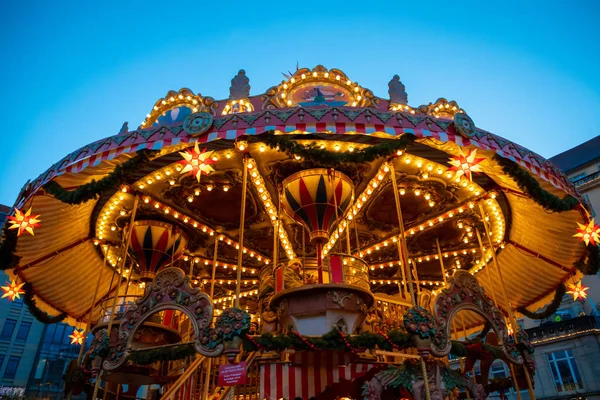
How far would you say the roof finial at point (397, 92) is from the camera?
1299 centimetres

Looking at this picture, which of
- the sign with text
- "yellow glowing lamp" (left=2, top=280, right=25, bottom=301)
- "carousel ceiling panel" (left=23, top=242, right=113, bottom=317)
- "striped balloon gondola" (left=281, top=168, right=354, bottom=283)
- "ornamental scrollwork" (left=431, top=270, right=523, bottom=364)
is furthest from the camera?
"carousel ceiling panel" (left=23, top=242, right=113, bottom=317)

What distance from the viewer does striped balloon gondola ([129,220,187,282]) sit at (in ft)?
40.3

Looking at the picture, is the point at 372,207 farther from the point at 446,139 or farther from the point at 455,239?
the point at 446,139

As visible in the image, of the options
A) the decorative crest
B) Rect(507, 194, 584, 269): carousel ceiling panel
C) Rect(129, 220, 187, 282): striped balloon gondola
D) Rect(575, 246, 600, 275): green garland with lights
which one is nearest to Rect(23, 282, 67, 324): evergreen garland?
Rect(129, 220, 187, 282): striped balloon gondola

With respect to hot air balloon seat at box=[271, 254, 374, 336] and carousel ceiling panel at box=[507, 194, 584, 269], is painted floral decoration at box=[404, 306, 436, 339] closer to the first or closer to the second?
hot air balloon seat at box=[271, 254, 374, 336]

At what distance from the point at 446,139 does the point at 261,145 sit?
3881 mm

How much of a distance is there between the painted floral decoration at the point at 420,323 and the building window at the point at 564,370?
66.1ft

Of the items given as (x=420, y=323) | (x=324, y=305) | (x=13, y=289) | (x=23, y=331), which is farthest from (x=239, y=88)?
(x=23, y=331)

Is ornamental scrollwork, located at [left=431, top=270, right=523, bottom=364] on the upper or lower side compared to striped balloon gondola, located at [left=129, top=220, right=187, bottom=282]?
lower

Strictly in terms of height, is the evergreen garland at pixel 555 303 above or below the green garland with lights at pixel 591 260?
below

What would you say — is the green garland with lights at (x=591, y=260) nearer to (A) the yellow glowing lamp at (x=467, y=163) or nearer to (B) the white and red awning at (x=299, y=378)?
(A) the yellow glowing lamp at (x=467, y=163)

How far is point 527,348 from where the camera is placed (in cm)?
831

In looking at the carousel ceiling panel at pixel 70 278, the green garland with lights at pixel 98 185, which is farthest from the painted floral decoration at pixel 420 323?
the carousel ceiling panel at pixel 70 278

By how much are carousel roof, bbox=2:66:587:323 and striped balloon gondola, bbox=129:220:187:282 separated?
0.25 meters
